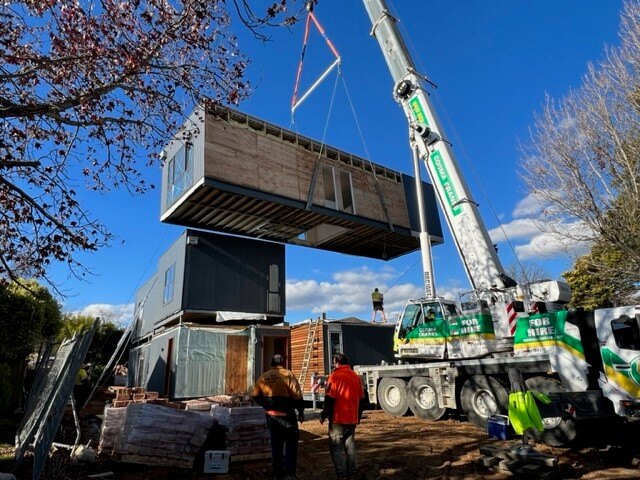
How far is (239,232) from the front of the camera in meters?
20.9

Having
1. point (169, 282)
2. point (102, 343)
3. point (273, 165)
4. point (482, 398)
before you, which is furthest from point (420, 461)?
point (102, 343)

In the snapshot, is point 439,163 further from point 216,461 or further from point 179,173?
point 216,461

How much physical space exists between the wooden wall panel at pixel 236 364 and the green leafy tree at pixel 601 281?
1359cm

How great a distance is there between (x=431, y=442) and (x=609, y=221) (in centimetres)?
1039

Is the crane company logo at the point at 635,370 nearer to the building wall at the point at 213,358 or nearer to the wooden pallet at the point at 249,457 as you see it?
the wooden pallet at the point at 249,457

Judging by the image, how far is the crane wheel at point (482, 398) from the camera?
32.8ft

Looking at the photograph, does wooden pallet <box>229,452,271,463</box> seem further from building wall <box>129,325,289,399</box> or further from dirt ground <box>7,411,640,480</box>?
building wall <box>129,325,289,399</box>

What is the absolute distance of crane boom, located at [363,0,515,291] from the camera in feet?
38.5

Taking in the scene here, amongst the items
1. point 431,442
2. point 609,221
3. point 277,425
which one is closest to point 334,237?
point 609,221

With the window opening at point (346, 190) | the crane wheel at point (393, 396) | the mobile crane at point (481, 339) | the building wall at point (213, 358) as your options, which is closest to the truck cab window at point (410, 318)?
the mobile crane at point (481, 339)

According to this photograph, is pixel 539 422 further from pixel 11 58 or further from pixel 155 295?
pixel 155 295

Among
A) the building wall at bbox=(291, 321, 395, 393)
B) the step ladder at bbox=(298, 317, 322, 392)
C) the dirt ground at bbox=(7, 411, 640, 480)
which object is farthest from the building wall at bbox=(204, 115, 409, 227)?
the dirt ground at bbox=(7, 411, 640, 480)

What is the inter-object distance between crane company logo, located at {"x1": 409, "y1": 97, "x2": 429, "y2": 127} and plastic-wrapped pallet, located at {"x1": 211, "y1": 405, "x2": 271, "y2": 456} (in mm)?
10411

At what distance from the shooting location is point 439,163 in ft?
44.8
